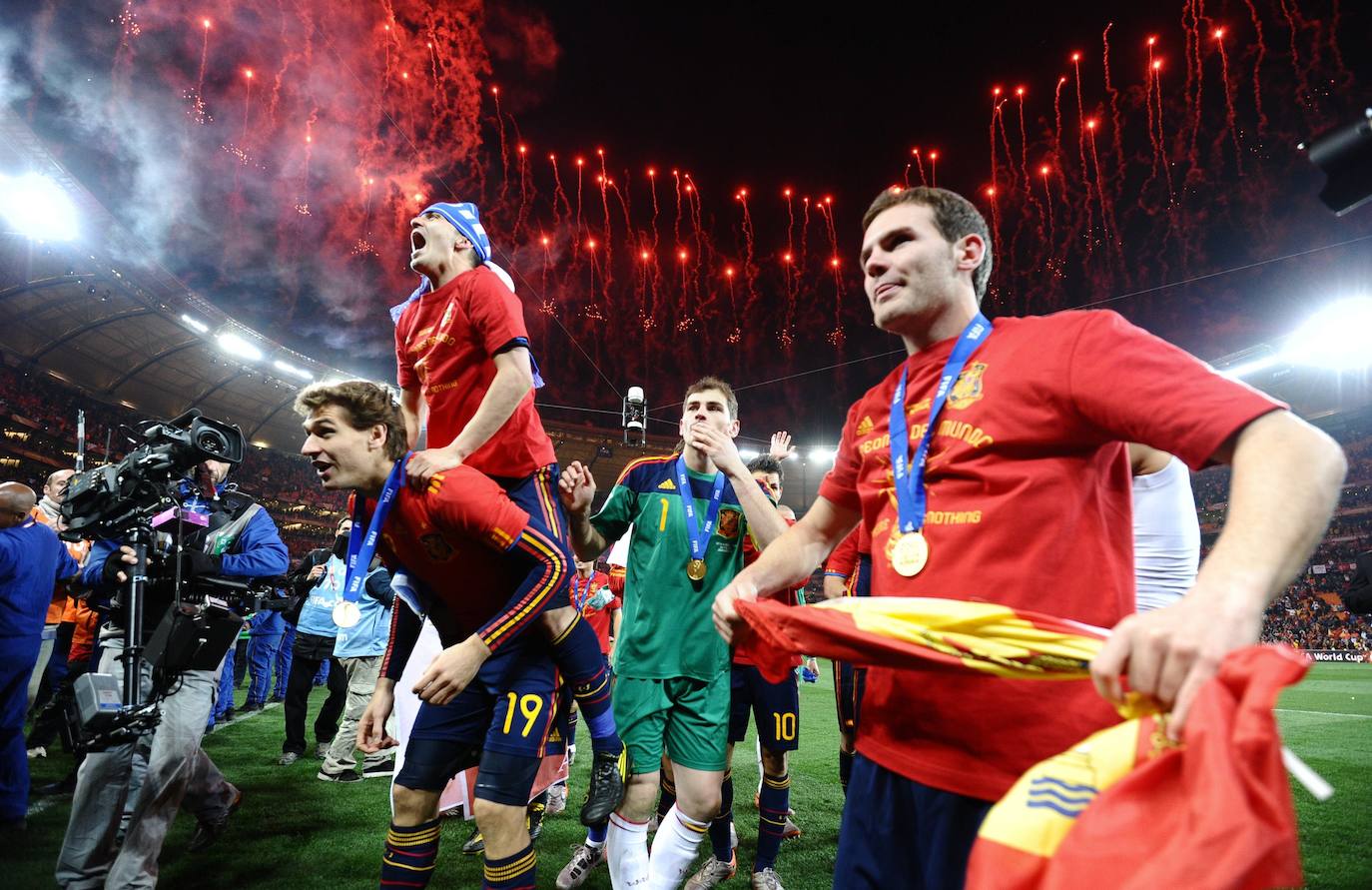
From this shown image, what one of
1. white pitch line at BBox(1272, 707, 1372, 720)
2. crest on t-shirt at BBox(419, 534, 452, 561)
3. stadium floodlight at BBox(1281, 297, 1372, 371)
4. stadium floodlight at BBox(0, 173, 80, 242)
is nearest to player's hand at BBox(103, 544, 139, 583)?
crest on t-shirt at BBox(419, 534, 452, 561)

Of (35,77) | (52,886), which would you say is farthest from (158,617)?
(35,77)

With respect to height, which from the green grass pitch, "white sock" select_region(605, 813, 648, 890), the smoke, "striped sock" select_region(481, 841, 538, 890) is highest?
the smoke

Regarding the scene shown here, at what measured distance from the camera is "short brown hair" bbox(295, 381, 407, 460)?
309cm

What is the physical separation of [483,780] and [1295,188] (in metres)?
39.6

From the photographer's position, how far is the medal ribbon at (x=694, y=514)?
414 cm

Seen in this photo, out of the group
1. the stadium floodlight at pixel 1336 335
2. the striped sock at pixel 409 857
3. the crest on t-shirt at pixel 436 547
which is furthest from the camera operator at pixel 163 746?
the stadium floodlight at pixel 1336 335

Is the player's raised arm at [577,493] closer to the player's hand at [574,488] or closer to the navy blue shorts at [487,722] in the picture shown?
the player's hand at [574,488]

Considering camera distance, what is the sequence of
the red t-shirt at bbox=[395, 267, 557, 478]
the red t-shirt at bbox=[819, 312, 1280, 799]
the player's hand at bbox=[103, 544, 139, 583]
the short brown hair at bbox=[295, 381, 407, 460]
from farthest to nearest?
the player's hand at bbox=[103, 544, 139, 583]
the red t-shirt at bbox=[395, 267, 557, 478]
the short brown hair at bbox=[295, 381, 407, 460]
the red t-shirt at bbox=[819, 312, 1280, 799]

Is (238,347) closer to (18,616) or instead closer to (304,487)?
(304,487)

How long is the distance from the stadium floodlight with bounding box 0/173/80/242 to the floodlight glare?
5.64m

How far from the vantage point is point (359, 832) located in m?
5.18

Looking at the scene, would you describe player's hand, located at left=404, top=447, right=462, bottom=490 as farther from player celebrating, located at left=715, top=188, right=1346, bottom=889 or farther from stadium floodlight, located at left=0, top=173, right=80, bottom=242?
stadium floodlight, located at left=0, top=173, right=80, bottom=242

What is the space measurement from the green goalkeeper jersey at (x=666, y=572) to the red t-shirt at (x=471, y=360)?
0.78 metres

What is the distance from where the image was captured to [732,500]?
437cm
